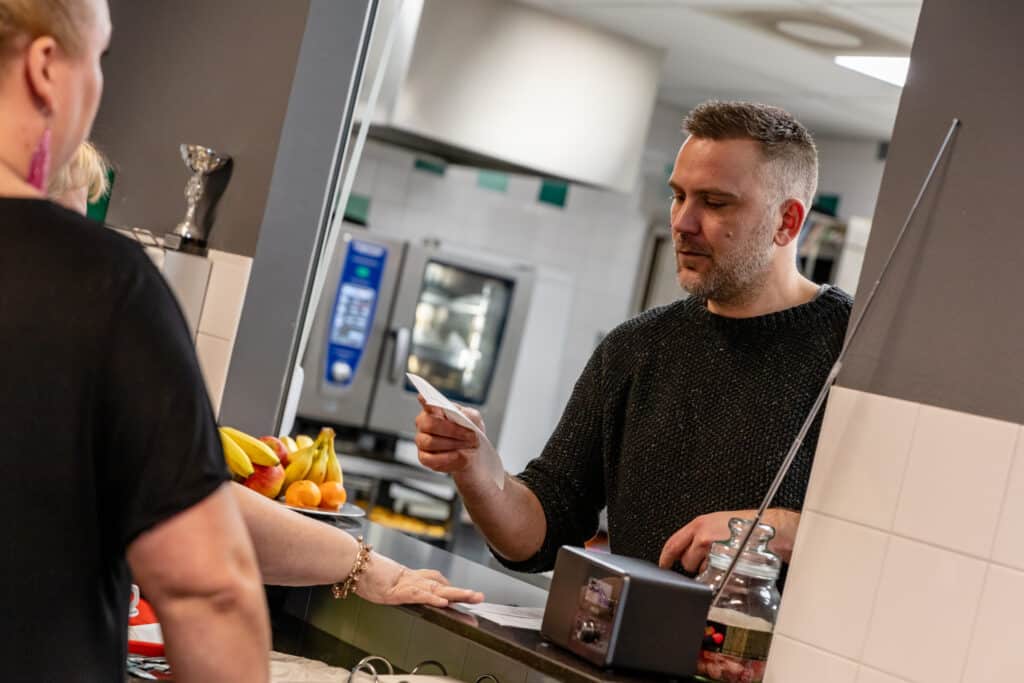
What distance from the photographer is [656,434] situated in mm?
2428

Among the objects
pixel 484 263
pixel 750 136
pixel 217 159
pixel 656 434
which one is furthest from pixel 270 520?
pixel 484 263

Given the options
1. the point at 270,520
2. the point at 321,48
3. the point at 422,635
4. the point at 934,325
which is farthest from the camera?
the point at 321,48

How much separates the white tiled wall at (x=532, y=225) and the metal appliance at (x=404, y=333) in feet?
2.39

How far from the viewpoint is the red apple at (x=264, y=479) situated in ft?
8.58

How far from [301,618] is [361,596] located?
13.1 inches

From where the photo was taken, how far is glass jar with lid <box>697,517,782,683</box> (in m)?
1.88

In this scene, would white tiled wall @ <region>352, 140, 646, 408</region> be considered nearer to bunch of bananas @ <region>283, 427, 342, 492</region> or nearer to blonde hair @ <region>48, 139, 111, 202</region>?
bunch of bananas @ <region>283, 427, 342, 492</region>

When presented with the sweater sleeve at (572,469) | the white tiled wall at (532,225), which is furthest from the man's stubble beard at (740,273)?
the white tiled wall at (532,225)

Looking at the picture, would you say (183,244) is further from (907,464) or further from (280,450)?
(907,464)

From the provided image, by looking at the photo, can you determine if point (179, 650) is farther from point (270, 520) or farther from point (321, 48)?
point (321, 48)

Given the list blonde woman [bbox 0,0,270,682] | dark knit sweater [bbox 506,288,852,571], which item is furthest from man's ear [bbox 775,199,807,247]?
blonde woman [bbox 0,0,270,682]

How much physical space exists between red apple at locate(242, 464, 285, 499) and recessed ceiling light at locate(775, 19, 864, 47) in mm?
2716

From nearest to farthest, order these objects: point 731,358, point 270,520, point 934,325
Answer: point 934,325, point 270,520, point 731,358

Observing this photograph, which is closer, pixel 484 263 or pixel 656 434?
pixel 656 434
